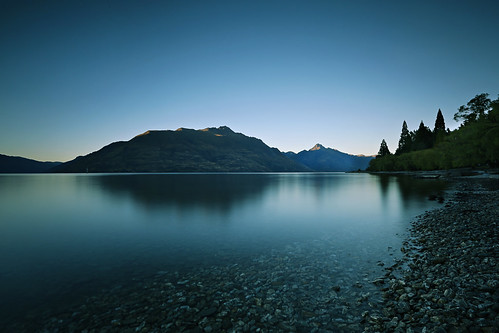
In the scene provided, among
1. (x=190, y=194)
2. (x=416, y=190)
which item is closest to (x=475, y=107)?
(x=416, y=190)

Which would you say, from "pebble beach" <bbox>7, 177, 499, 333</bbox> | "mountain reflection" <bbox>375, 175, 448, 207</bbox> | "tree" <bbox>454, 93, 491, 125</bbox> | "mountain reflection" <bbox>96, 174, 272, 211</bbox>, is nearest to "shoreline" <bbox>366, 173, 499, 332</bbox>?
"pebble beach" <bbox>7, 177, 499, 333</bbox>

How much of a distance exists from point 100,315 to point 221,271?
5.31 metres

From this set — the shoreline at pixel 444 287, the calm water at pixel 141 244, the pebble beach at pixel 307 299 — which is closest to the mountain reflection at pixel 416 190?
the calm water at pixel 141 244

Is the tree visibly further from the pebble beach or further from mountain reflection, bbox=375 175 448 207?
the pebble beach

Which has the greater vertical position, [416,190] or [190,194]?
[416,190]

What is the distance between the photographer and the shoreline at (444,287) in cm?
705

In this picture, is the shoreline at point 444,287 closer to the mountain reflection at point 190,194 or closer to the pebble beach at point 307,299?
the pebble beach at point 307,299

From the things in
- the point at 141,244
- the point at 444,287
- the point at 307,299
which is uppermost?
the point at 444,287

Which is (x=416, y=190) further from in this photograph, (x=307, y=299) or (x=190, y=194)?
(x=307, y=299)

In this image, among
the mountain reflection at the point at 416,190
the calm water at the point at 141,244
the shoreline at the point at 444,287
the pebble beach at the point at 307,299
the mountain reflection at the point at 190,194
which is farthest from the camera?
the mountain reflection at the point at 416,190

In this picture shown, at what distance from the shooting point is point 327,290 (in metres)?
10.1

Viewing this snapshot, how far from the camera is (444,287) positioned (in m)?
9.04

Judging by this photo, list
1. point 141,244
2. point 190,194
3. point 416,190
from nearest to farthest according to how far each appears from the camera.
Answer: point 141,244
point 416,190
point 190,194

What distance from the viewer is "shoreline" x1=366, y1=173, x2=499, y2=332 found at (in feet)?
23.1
